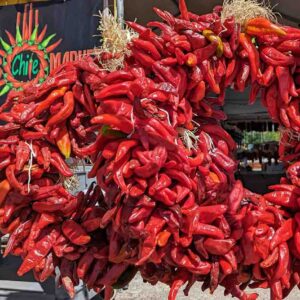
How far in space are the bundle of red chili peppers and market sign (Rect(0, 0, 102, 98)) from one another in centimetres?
152

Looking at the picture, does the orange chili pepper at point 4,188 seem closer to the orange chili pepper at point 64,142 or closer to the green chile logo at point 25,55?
the orange chili pepper at point 64,142

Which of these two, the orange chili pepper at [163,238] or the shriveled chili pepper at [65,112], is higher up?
the shriveled chili pepper at [65,112]

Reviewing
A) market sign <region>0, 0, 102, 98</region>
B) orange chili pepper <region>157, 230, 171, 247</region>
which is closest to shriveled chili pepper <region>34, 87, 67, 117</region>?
orange chili pepper <region>157, 230, 171, 247</region>

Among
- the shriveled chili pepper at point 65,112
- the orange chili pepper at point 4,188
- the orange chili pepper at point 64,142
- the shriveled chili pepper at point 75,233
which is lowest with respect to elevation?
the shriveled chili pepper at point 75,233

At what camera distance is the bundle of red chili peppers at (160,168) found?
1.13 m

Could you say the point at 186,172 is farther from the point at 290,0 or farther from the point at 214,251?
the point at 290,0

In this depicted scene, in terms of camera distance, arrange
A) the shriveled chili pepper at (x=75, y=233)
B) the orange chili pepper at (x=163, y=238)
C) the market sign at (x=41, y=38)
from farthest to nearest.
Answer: the market sign at (x=41, y=38) < the shriveled chili pepper at (x=75, y=233) < the orange chili pepper at (x=163, y=238)

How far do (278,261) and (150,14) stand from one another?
3436 millimetres

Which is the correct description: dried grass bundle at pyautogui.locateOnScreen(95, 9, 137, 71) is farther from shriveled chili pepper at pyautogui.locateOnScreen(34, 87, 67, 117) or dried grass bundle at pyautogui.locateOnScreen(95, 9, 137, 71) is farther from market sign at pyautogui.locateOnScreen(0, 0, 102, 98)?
market sign at pyautogui.locateOnScreen(0, 0, 102, 98)

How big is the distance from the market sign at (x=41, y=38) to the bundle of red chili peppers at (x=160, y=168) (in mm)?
1519

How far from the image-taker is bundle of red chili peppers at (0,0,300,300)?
3.70ft

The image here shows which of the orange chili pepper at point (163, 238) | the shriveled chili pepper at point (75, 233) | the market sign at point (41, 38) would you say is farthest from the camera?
the market sign at point (41, 38)

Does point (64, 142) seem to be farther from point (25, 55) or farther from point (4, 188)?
point (25, 55)

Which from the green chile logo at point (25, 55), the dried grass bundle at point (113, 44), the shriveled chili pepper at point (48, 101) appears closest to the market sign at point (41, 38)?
the green chile logo at point (25, 55)
